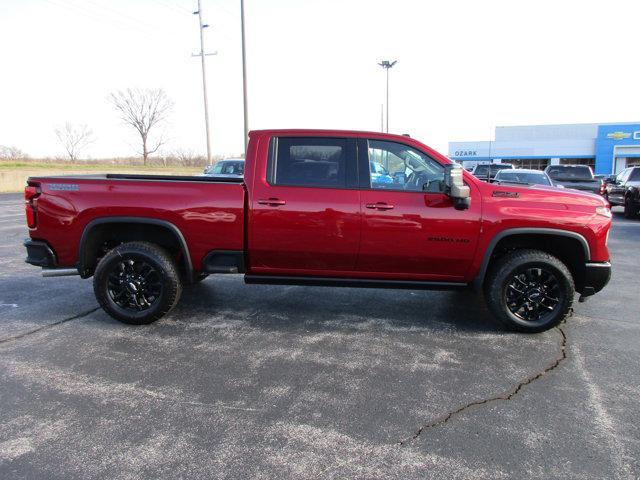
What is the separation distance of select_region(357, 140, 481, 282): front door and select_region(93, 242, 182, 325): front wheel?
196 centimetres

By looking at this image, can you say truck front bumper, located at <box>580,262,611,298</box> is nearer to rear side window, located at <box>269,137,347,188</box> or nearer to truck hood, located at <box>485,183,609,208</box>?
truck hood, located at <box>485,183,609,208</box>

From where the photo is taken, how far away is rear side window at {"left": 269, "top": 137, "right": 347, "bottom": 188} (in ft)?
15.4

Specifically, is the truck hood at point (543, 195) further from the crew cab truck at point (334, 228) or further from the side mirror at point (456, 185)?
the side mirror at point (456, 185)

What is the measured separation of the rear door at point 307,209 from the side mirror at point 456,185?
0.86 metres

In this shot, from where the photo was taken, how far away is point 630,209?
48.2ft

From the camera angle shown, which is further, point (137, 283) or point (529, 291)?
point (137, 283)

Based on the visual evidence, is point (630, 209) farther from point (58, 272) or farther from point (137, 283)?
point (58, 272)

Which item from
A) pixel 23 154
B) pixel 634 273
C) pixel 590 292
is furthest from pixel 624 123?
pixel 23 154

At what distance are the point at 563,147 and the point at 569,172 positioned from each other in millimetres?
42758

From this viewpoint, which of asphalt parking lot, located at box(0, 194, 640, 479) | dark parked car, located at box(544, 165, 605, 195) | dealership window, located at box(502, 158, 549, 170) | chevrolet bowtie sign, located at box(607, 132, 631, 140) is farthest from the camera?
dealership window, located at box(502, 158, 549, 170)

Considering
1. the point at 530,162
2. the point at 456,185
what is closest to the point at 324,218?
the point at 456,185

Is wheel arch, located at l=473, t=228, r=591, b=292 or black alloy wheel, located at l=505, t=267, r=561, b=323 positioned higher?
wheel arch, located at l=473, t=228, r=591, b=292

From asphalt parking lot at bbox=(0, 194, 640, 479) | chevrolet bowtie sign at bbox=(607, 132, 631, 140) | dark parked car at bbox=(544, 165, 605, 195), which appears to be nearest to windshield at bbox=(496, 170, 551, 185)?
dark parked car at bbox=(544, 165, 605, 195)

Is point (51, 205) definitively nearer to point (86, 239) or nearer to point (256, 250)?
point (86, 239)
